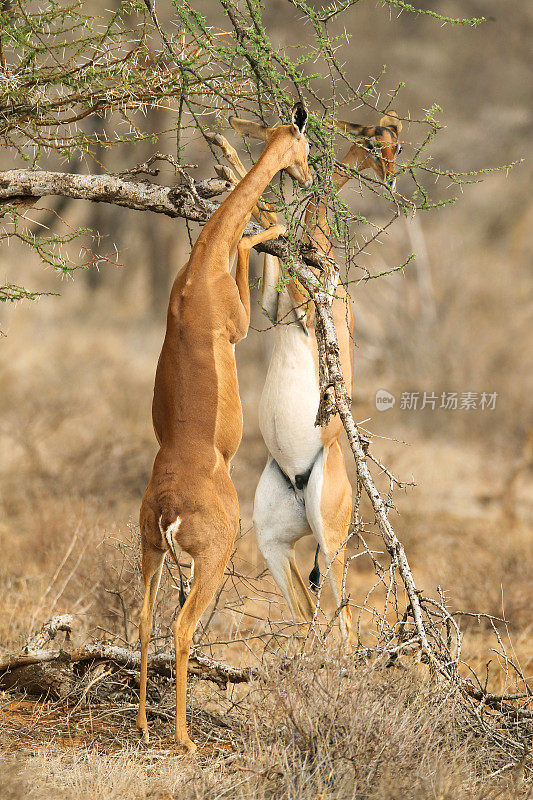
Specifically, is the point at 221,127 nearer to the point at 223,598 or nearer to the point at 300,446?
the point at 300,446

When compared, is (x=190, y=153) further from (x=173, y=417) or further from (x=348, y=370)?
(x=173, y=417)

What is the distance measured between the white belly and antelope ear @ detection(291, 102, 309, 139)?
1.10 metres

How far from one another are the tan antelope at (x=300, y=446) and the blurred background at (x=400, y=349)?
3345 mm

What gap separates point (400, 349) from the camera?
17469mm

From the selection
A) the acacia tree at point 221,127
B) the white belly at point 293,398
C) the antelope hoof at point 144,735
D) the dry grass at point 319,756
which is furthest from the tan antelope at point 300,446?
the antelope hoof at point 144,735

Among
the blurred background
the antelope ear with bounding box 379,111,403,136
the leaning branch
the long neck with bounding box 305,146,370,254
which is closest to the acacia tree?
the leaning branch

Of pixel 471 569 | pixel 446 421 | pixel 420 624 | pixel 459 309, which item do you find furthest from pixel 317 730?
pixel 459 309

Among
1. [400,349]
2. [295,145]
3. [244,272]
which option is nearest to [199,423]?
[244,272]

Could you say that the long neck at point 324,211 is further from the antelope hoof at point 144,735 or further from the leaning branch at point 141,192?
the antelope hoof at point 144,735

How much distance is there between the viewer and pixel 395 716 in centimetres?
344

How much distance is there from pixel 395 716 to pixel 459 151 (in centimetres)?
1672

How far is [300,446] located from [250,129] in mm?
1708

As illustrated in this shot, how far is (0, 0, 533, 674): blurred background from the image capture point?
32.7 ft

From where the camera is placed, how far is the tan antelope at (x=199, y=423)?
3.54 metres
